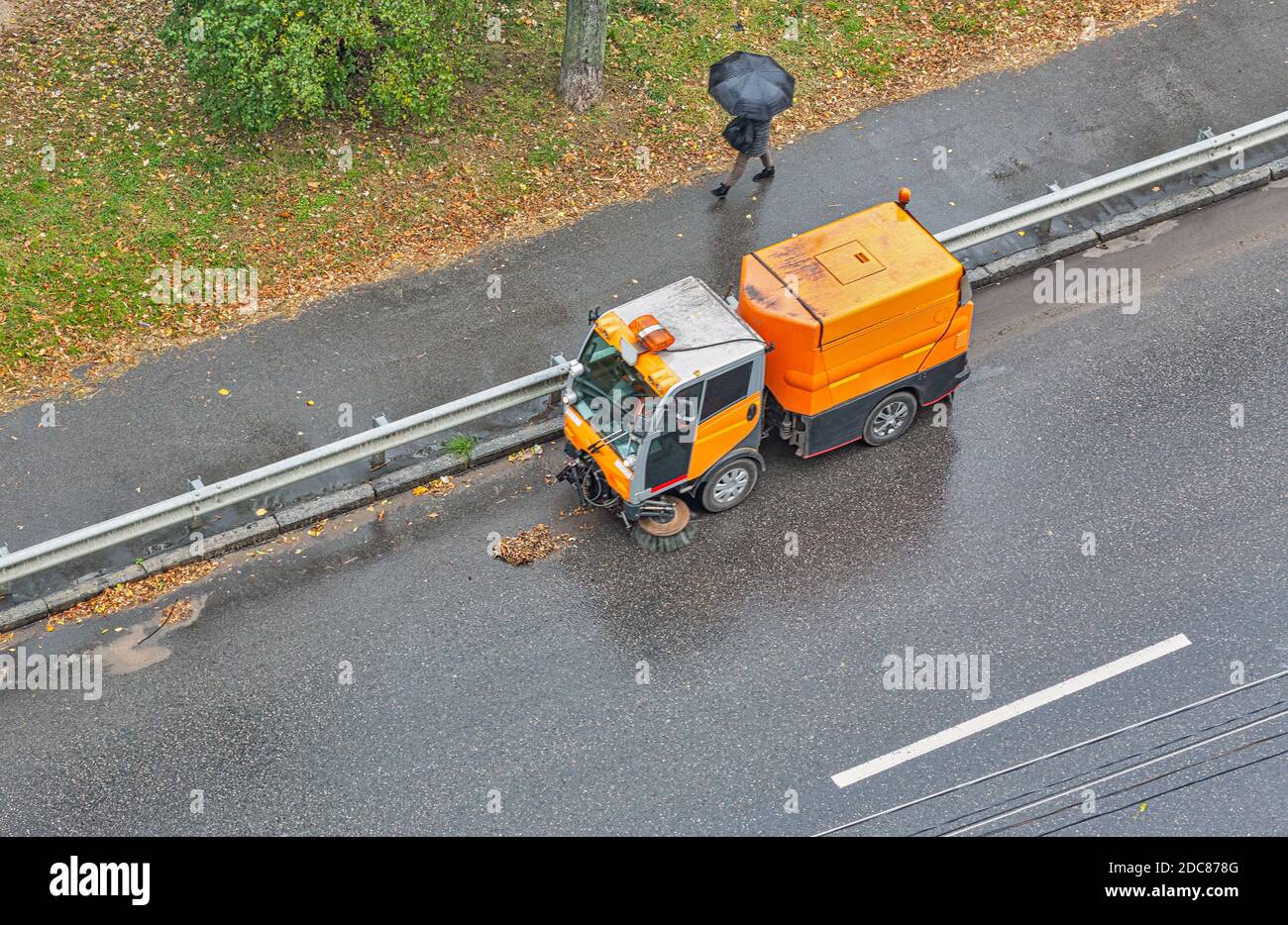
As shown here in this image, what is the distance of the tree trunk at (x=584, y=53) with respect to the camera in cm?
1672

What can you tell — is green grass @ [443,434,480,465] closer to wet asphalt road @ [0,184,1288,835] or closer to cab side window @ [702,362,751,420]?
wet asphalt road @ [0,184,1288,835]

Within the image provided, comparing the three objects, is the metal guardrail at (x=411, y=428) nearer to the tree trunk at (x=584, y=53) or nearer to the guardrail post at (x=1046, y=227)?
the guardrail post at (x=1046, y=227)

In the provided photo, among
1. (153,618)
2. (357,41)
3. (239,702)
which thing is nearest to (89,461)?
(153,618)

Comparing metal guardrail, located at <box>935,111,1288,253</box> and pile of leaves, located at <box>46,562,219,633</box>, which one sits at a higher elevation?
A: metal guardrail, located at <box>935,111,1288,253</box>

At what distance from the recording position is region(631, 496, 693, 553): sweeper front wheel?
1330 centimetres

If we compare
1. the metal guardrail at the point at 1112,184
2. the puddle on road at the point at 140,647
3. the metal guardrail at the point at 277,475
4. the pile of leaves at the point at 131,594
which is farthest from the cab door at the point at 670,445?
the puddle on road at the point at 140,647

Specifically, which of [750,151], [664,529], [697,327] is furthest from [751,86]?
[664,529]

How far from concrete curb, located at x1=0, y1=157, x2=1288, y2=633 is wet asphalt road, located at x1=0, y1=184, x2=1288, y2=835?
270mm

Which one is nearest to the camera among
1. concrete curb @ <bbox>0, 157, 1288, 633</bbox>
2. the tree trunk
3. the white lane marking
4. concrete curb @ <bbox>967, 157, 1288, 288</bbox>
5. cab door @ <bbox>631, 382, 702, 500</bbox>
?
the white lane marking

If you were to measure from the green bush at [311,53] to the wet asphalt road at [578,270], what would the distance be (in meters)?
2.10

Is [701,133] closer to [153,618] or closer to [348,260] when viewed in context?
[348,260]

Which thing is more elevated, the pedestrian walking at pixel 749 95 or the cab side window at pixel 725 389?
the pedestrian walking at pixel 749 95

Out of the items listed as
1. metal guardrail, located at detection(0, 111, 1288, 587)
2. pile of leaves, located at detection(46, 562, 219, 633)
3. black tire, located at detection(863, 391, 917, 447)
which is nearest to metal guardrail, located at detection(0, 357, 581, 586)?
metal guardrail, located at detection(0, 111, 1288, 587)

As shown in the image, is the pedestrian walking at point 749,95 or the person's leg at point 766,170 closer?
the pedestrian walking at point 749,95
